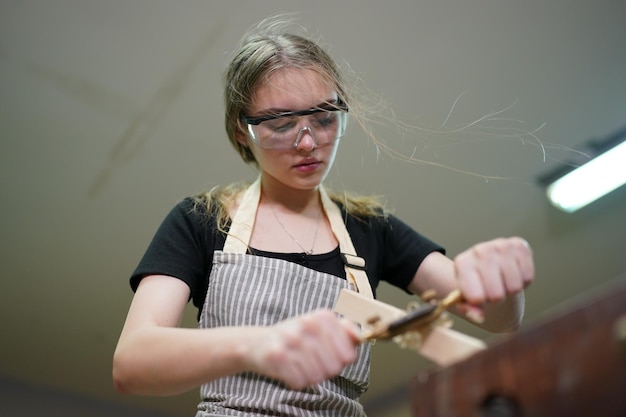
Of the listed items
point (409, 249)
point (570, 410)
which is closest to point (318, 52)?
point (409, 249)

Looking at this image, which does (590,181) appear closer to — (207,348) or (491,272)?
(491,272)

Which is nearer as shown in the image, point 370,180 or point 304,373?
point 304,373

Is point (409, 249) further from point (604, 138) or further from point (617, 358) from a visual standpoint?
point (604, 138)

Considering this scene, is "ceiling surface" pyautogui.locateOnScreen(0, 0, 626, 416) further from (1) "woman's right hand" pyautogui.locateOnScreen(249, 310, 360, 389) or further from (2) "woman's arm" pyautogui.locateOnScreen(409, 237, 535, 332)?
(1) "woman's right hand" pyautogui.locateOnScreen(249, 310, 360, 389)

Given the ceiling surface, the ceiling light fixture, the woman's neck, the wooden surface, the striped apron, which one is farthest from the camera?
the ceiling light fixture

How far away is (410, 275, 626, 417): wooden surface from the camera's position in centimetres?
49

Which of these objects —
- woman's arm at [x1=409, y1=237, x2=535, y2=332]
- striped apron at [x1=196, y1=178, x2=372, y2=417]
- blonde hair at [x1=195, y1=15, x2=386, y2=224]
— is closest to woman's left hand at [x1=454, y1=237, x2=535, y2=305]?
woman's arm at [x1=409, y1=237, x2=535, y2=332]

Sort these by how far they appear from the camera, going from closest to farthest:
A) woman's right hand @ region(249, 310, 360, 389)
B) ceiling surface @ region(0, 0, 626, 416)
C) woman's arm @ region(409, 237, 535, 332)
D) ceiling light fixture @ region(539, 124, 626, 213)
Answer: woman's right hand @ region(249, 310, 360, 389) < woman's arm @ region(409, 237, 535, 332) < ceiling surface @ region(0, 0, 626, 416) < ceiling light fixture @ region(539, 124, 626, 213)

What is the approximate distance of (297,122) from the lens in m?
1.10

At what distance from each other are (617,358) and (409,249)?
2.38 feet

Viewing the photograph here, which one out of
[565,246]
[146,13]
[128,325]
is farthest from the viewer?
[565,246]

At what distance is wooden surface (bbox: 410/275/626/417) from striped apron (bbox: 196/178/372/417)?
420mm

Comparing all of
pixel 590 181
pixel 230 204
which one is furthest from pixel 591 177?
pixel 230 204

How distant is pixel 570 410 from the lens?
50 cm
